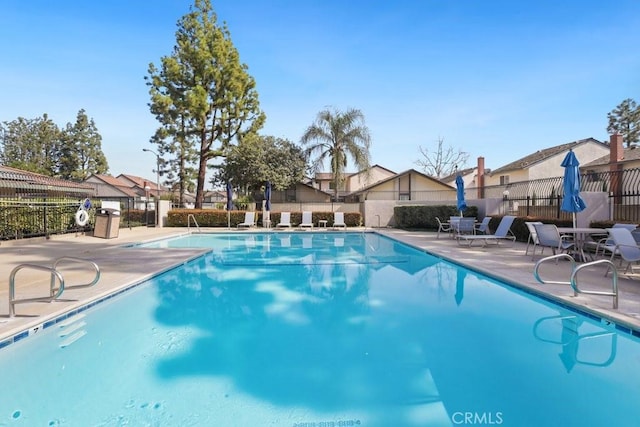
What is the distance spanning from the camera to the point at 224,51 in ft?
75.3

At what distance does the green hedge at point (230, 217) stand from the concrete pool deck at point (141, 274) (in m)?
9.06

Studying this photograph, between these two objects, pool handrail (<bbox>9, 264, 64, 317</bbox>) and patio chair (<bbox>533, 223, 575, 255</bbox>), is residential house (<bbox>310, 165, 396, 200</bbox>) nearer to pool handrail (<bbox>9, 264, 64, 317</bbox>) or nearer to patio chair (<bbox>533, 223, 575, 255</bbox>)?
patio chair (<bbox>533, 223, 575, 255</bbox>)

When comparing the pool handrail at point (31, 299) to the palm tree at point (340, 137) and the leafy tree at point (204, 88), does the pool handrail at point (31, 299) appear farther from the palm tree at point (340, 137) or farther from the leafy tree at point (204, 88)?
the palm tree at point (340, 137)

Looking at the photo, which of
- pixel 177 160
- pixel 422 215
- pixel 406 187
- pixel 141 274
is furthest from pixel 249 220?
pixel 177 160

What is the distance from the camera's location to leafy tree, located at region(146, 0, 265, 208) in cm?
2227

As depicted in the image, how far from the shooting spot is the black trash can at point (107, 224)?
46.0ft

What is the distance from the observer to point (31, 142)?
48250 mm

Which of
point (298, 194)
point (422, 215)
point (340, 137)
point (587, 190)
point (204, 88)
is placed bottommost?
point (422, 215)

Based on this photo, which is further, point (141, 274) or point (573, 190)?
point (573, 190)

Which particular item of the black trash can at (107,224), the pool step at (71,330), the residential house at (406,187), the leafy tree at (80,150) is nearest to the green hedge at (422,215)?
the residential house at (406,187)

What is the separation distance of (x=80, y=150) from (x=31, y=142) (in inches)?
290

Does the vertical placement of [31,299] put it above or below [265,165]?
below

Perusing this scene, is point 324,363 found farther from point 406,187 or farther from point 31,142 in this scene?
point 31,142

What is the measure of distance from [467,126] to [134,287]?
85.7 ft
